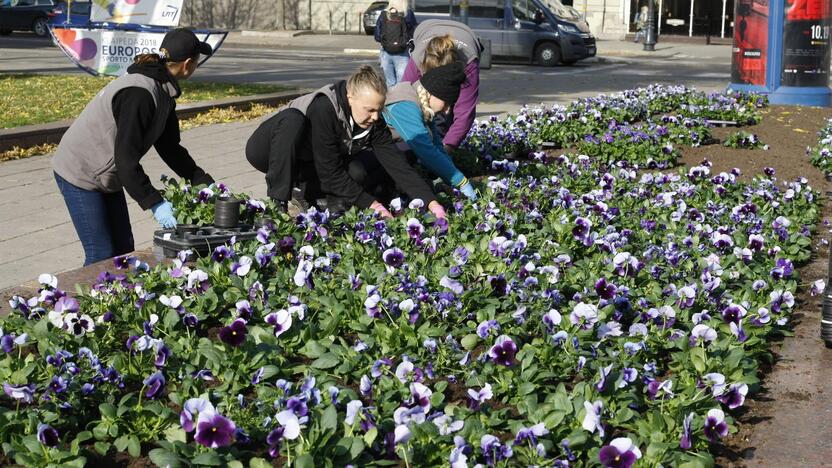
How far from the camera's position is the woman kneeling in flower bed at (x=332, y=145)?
599 centimetres

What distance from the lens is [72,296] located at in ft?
15.1

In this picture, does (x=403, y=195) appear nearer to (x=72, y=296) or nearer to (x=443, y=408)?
(x=72, y=296)

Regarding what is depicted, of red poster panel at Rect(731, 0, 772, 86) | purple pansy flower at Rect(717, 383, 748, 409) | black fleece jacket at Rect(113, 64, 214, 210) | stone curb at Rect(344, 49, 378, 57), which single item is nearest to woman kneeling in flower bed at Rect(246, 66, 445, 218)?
black fleece jacket at Rect(113, 64, 214, 210)

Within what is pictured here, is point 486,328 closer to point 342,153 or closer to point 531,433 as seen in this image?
point 531,433

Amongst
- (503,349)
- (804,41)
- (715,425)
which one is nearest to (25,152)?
(503,349)

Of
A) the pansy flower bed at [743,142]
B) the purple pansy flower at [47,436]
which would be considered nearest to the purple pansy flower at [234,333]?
the purple pansy flower at [47,436]

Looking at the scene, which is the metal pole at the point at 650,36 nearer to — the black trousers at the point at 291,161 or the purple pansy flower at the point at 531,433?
the black trousers at the point at 291,161

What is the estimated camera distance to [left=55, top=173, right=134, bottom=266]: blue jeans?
5512 millimetres

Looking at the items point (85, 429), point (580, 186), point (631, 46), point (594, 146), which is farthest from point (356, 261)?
point (631, 46)

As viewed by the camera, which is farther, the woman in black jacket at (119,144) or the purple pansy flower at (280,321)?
the woman in black jacket at (119,144)

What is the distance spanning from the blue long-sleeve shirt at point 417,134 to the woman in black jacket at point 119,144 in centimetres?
157

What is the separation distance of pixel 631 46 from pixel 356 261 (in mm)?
32489

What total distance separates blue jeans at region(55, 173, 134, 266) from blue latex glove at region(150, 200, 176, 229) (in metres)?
0.32

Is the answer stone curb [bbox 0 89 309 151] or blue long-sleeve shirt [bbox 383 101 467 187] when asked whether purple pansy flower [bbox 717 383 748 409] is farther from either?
stone curb [bbox 0 89 309 151]
